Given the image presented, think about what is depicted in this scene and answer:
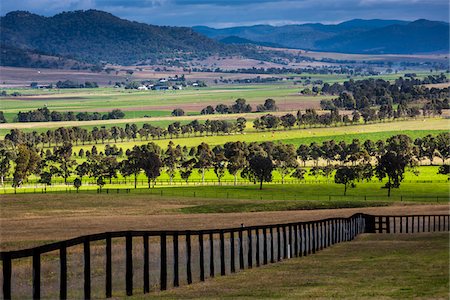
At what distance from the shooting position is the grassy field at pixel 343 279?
66.8 feet

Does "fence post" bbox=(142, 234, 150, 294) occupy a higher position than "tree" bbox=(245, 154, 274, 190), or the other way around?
"fence post" bbox=(142, 234, 150, 294)

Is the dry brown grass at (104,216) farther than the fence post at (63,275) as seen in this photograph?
Yes

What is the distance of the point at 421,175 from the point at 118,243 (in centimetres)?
14382

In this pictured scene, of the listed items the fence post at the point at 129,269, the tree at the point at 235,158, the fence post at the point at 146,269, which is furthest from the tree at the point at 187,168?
the fence post at the point at 129,269

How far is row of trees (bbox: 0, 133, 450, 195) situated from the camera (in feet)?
479

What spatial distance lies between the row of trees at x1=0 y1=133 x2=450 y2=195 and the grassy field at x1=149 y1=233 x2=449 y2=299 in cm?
10396

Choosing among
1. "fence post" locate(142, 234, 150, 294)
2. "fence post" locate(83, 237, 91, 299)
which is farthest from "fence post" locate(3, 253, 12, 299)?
"fence post" locate(142, 234, 150, 294)

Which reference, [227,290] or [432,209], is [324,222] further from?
[432,209]

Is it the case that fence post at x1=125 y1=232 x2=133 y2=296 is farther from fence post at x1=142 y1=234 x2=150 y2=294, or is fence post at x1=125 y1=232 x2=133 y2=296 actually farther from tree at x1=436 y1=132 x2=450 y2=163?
tree at x1=436 y1=132 x2=450 y2=163

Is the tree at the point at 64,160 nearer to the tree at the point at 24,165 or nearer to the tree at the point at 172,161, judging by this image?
the tree at the point at 24,165

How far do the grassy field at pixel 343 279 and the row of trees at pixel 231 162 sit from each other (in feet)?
341

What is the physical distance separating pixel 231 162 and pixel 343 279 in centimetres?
14315

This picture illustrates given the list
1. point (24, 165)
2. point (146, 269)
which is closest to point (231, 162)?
point (24, 165)

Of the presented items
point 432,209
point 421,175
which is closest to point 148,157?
point 421,175
